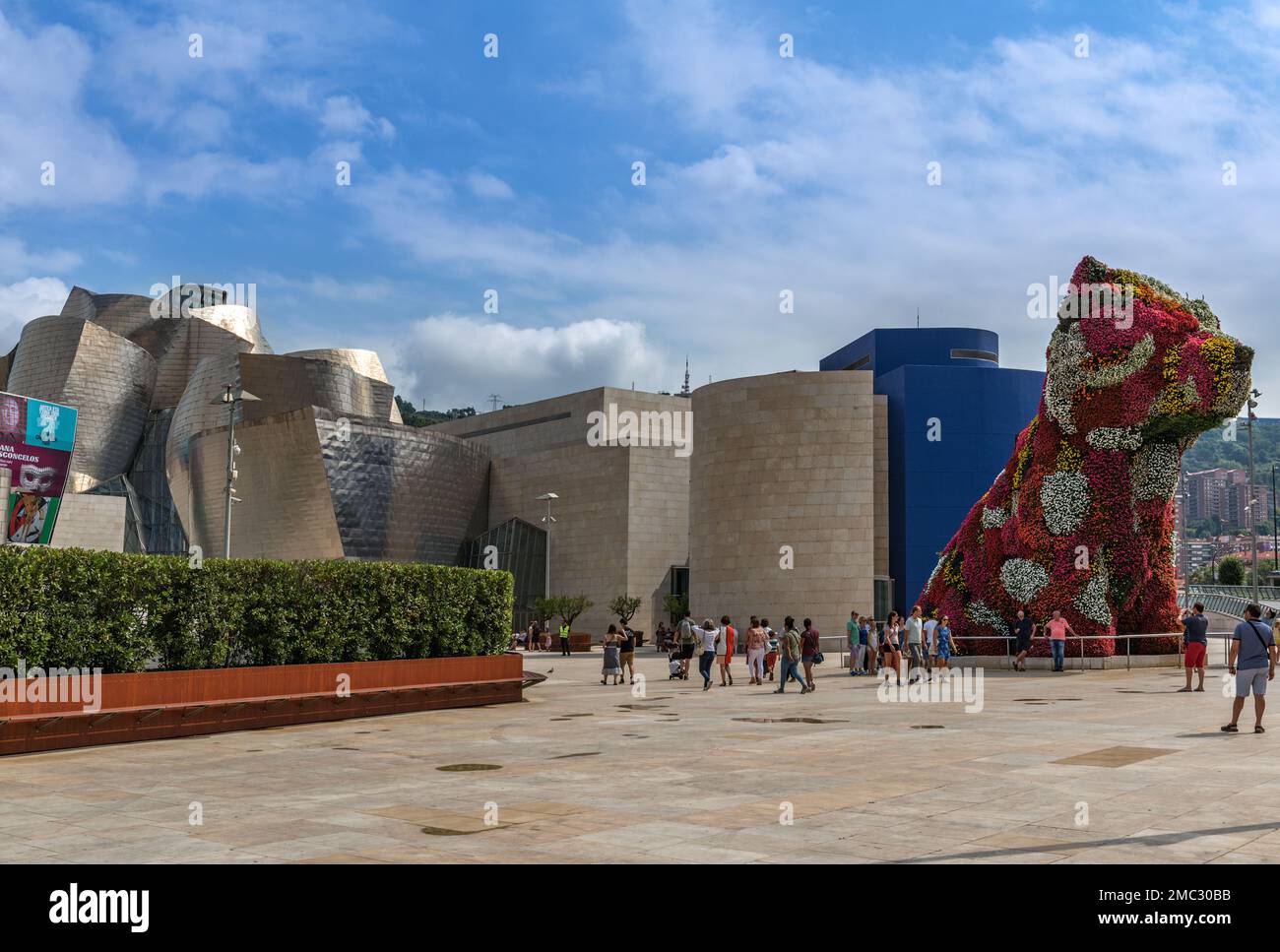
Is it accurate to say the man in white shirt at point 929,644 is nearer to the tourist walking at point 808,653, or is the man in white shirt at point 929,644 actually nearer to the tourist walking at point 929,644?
the tourist walking at point 929,644

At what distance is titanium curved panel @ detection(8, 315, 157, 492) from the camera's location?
69812 mm

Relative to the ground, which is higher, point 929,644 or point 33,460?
point 33,460

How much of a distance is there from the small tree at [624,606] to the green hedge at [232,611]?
35256 millimetres

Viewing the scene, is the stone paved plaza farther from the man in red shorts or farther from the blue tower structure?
the blue tower structure

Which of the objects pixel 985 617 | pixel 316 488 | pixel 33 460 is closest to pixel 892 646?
pixel 985 617

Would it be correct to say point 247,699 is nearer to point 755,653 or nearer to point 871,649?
point 755,653

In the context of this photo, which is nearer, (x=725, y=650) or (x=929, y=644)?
(x=725, y=650)

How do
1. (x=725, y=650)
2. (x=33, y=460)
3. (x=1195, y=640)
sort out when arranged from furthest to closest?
(x=33, y=460) < (x=725, y=650) < (x=1195, y=640)

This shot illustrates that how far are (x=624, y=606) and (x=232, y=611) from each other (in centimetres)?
4142

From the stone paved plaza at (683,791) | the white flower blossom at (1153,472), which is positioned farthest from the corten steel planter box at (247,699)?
the white flower blossom at (1153,472)

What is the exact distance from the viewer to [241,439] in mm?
55156
